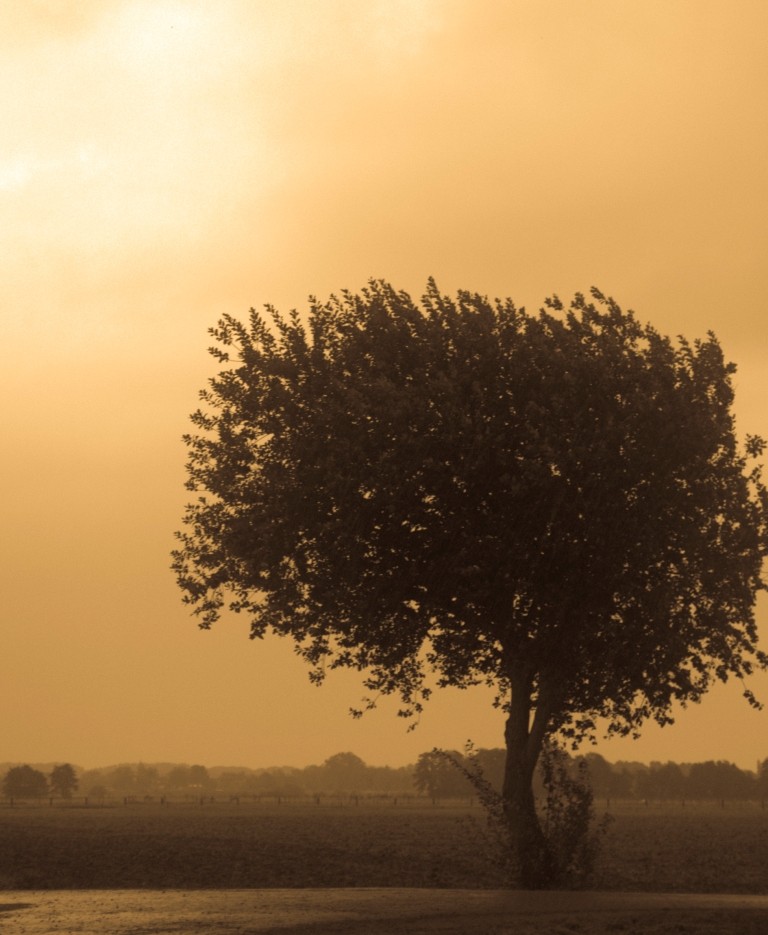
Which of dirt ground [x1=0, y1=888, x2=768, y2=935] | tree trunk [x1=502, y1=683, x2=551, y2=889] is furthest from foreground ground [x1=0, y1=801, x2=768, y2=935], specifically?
tree trunk [x1=502, y1=683, x2=551, y2=889]

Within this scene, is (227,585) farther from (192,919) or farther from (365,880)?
(365,880)

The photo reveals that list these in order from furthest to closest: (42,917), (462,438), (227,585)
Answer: (227,585) → (462,438) → (42,917)

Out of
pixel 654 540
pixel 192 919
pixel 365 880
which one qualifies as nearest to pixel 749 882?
pixel 365 880

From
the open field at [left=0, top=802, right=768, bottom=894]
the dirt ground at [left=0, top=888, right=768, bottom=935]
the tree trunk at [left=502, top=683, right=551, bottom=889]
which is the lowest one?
the open field at [left=0, top=802, right=768, bottom=894]

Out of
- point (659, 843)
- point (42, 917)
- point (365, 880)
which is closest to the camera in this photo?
point (42, 917)

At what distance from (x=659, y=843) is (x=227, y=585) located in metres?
42.4

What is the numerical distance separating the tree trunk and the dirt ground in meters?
1.98

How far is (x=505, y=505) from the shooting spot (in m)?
36.5

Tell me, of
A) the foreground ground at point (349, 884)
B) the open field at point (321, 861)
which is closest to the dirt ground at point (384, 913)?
the foreground ground at point (349, 884)

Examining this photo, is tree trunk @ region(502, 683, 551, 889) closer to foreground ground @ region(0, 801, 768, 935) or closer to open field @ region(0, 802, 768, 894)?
foreground ground @ region(0, 801, 768, 935)

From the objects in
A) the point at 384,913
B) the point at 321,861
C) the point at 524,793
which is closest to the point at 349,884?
the point at 321,861

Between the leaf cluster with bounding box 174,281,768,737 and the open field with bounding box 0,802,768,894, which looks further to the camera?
the open field with bounding box 0,802,768,894

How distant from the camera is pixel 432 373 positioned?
1462 inches

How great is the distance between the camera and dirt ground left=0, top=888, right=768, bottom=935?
26.4m
